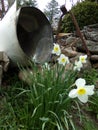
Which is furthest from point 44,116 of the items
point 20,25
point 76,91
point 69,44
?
point 69,44

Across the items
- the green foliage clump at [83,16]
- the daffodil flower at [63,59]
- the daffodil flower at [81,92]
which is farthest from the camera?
the green foliage clump at [83,16]

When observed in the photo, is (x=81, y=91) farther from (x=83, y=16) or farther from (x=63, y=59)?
(x=83, y=16)

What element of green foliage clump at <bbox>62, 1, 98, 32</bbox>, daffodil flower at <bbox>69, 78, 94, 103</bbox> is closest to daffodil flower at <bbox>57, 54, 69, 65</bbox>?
daffodil flower at <bbox>69, 78, 94, 103</bbox>

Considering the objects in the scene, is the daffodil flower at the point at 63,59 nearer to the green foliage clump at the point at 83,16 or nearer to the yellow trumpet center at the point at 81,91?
the yellow trumpet center at the point at 81,91

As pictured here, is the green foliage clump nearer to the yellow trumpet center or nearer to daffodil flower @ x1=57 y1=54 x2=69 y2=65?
daffodil flower @ x1=57 y1=54 x2=69 y2=65

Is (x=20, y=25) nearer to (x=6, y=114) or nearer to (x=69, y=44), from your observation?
(x=69, y=44)

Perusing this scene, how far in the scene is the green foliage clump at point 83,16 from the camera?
A: 20.4 ft

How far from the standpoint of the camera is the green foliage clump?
20.4ft

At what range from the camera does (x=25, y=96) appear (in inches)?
133

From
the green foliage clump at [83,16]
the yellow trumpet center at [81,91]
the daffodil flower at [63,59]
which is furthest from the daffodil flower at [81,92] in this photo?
the green foliage clump at [83,16]

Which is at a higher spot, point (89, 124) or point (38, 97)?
point (38, 97)

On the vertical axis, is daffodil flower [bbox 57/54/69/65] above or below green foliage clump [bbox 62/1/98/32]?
above

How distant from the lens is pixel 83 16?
622 cm

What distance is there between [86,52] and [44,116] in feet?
6.08
